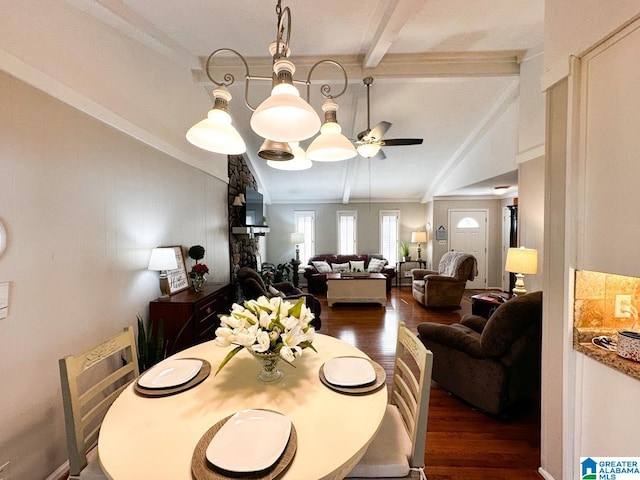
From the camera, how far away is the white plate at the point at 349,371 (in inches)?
48.2

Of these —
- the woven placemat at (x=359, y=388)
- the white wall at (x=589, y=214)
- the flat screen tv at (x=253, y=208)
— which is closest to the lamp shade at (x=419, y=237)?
the flat screen tv at (x=253, y=208)

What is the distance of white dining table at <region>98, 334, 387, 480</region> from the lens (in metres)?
0.81

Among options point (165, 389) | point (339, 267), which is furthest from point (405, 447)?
point (339, 267)

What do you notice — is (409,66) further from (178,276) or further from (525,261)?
(178,276)

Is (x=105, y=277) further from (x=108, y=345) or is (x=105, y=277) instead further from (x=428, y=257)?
(x=428, y=257)

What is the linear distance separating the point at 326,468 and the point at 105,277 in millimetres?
2110

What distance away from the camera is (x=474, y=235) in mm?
6984

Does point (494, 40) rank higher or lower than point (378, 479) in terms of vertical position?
higher

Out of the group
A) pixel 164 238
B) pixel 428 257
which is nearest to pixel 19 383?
pixel 164 238

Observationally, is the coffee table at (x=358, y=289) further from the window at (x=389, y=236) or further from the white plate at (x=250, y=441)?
the white plate at (x=250, y=441)

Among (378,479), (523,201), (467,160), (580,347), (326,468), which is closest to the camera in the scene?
(326,468)

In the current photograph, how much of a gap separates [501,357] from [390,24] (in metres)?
2.77

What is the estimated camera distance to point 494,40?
2.81 meters

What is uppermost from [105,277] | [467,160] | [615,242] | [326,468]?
[467,160]
